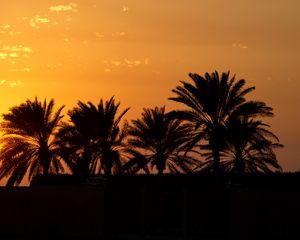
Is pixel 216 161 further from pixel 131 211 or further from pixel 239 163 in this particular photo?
pixel 131 211

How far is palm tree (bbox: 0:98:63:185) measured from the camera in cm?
4838

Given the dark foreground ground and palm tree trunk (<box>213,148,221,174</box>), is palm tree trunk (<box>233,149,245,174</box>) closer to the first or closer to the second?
palm tree trunk (<box>213,148,221,174</box>)

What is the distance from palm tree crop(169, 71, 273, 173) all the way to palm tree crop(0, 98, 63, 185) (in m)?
11.0

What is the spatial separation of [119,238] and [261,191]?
20.7 feet

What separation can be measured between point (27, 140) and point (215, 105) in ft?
49.5

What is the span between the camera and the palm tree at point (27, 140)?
159ft

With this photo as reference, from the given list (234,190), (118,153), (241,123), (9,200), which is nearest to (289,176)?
(234,190)

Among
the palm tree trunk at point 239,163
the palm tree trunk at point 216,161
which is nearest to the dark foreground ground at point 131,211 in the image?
the palm tree trunk at point 216,161

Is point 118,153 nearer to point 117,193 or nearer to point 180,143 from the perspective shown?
point 180,143

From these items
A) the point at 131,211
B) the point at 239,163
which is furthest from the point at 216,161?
the point at 131,211

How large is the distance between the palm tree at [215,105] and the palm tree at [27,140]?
11036 millimetres

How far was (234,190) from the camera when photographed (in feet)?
93.5

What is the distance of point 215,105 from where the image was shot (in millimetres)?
41719

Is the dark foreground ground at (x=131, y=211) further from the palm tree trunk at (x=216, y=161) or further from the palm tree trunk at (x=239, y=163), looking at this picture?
the palm tree trunk at (x=239, y=163)
